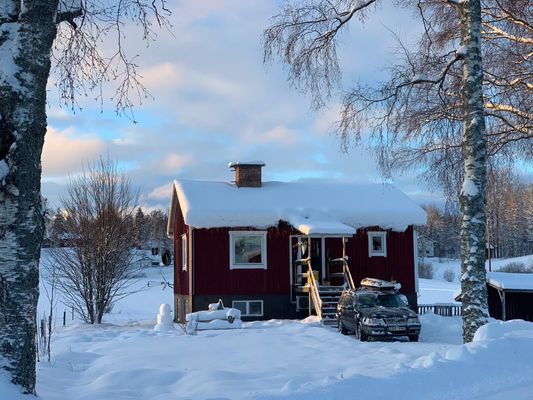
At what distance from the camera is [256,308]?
25.1 metres

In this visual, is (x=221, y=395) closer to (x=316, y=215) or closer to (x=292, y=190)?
(x=316, y=215)

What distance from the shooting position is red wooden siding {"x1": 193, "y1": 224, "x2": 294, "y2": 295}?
24.7m

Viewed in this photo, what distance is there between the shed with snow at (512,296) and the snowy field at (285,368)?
9.98 metres

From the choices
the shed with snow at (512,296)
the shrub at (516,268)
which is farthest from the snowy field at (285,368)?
the shrub at (516,268)

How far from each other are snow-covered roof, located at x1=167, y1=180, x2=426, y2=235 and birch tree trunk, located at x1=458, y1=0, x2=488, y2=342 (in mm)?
12164

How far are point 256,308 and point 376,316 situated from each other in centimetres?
779

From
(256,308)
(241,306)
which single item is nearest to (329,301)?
(256,308)

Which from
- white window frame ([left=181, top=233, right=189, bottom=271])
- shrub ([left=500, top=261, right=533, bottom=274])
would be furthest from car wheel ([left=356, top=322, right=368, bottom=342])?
shrub ([left=500, top=261, right=533, bottom=274])

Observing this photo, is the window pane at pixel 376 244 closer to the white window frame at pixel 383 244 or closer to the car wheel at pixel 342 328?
the white window frame at pixel 383 244

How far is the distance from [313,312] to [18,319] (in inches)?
767

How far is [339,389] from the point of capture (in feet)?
24.7

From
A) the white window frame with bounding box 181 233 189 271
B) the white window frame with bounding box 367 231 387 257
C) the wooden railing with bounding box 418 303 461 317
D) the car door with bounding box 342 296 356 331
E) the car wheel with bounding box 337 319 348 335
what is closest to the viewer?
the car door with bounding box 342 296 356 331

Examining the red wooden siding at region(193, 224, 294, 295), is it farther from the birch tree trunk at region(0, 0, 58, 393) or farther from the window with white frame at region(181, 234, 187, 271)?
the birch tree trunk at region(0, 0, 58, 393)

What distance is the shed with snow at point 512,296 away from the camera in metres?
26.7
